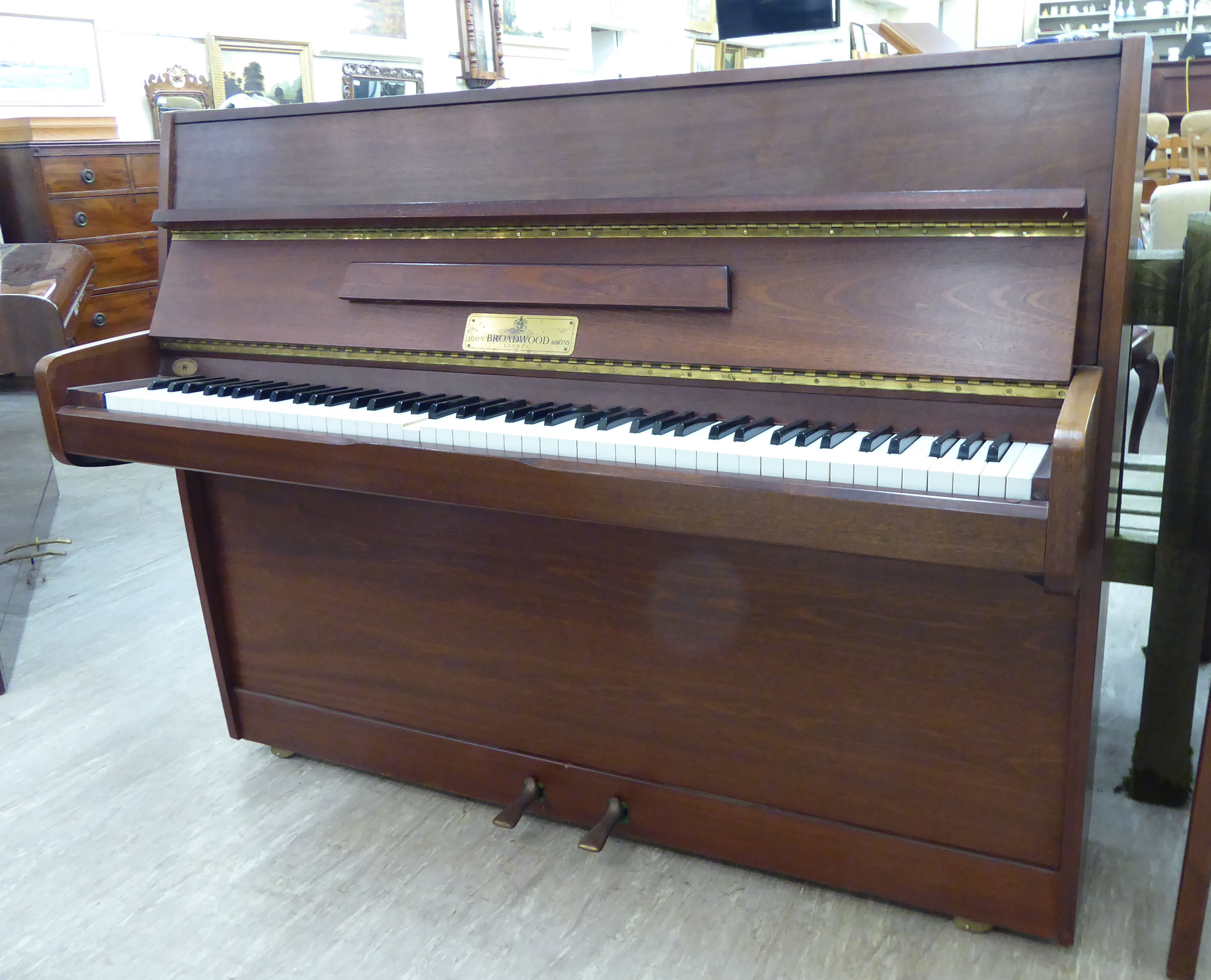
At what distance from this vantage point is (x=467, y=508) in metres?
1.69

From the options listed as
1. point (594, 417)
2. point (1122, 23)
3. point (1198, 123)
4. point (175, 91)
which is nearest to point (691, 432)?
point (594, 417)

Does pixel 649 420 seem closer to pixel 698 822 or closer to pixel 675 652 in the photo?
pixel 675 652

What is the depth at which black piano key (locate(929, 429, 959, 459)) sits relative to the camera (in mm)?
1158

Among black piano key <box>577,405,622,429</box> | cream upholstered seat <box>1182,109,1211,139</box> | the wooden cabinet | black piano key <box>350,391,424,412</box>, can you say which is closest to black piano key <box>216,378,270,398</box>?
black piano key <box>350,391,424,412</box>

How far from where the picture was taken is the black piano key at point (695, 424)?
4.25ft

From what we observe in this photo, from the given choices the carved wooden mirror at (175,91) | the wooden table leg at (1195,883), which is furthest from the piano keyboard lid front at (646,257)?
the carved wooden mirror at (175,91)

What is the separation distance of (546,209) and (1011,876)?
1.17 m

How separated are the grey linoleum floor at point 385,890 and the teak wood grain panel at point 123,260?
2.71m

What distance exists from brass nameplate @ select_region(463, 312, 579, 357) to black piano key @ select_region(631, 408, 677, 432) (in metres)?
0.18

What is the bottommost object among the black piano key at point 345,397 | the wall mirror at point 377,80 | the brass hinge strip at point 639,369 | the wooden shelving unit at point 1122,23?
the black piano key at point 345,397

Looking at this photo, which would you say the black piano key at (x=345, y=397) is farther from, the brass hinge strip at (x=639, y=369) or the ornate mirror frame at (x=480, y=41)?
the ornate mirror frame at (x=480, y=41)

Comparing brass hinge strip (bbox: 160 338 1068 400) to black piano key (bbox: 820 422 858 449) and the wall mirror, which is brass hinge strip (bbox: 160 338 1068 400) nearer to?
black piano key (bbox: 820 422 858 449)

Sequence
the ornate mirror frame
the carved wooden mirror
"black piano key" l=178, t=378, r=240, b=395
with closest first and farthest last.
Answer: "black piano key" l=178, t=378, r=240, b=395 → the carved wooden mirror → the ornate mirror frame

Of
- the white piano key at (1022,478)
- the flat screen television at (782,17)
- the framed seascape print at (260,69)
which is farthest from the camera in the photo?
the framed seascape print at (260,69)
